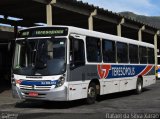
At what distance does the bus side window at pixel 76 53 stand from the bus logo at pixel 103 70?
5.25 feet

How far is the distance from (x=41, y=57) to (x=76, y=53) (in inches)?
51.0

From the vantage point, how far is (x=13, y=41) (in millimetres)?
14680

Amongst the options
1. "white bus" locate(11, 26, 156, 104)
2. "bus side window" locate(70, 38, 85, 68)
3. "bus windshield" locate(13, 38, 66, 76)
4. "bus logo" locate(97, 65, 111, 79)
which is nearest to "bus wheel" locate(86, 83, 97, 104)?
"white bus" locate(11, 26, 156, 104)

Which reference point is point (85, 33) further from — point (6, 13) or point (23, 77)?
point (6, 13)

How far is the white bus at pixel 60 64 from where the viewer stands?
13.6 m

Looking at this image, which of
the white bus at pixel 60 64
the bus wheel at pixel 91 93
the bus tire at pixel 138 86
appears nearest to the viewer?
the white bus at pixel 60 64

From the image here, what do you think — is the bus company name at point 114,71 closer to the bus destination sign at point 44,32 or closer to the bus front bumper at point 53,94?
the bus destination sign at point 44,32

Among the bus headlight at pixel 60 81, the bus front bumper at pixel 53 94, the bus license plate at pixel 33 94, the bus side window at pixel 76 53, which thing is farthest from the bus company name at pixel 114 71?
the bus license plate at pixel 33 94

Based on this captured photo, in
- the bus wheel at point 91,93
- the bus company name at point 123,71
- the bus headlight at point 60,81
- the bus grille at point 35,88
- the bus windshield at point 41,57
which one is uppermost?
the bus windshield at point 41,57

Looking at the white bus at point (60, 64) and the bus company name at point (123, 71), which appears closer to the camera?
the white bus at point (60, 64)

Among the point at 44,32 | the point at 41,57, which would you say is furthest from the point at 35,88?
the point at 44,32

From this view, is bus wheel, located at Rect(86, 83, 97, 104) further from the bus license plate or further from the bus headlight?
the bus license plate

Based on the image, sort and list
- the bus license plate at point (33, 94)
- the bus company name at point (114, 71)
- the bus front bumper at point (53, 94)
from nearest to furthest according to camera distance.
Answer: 1. the bus front bumper at point (53, 94)
2. the bus license plate at point (33, 94)
3. the bus company name at point (114, 71)

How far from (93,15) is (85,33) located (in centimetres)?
1682
